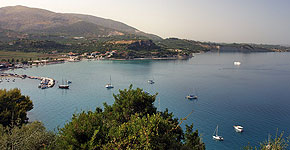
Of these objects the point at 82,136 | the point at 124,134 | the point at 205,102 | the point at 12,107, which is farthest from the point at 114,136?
the point at 205,102

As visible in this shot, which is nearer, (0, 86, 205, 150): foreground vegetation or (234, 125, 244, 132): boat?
(0, 86, 205, 150): foreground vegetation

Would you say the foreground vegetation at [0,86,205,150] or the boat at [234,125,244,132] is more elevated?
the foreground vegetation at [0,86,205,150]

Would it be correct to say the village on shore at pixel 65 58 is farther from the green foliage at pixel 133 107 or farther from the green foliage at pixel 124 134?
the green foliage at pixel 124 134

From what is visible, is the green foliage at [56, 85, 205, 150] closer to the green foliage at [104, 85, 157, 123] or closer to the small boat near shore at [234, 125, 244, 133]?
the green foliage at [104, 85, 157, 123]

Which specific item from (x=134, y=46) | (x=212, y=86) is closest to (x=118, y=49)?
(x=134, y=46)

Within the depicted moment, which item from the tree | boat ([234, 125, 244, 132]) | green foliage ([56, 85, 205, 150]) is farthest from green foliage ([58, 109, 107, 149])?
boat ([234, 125, 244, 132])

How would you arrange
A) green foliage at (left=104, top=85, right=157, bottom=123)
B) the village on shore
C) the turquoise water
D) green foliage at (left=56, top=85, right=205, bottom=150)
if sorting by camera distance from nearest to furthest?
green foliage at (left=56, top=85, right=205, bottom=150) < green foliage at (left=104, top=85, right=157, bottom=123) < the turquoise water < the village on shore

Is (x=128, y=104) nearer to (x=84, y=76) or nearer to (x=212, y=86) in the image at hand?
(x=212, y=86)

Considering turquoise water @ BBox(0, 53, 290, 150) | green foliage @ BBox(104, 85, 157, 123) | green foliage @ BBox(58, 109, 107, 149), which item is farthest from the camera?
turquoise water @ BBox(0, 53, 290, 150)

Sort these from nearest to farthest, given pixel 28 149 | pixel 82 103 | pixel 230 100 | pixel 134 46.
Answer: pixel 28 149
pixel 82 103
pixel 230 100
pixel 134 46
